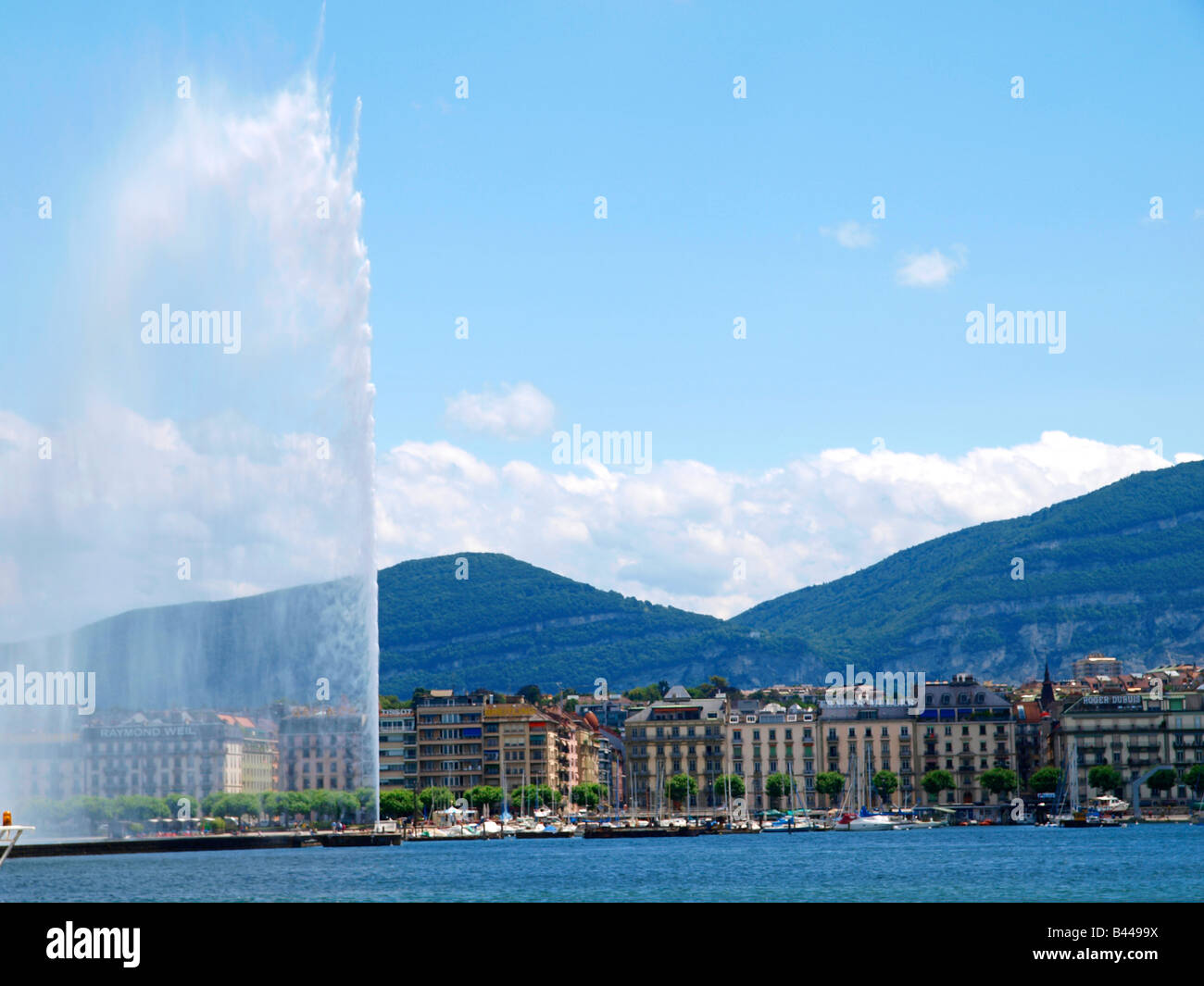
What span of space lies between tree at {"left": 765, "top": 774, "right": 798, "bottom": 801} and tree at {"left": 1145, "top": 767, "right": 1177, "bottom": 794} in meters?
31.1

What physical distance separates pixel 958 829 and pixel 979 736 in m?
22.8

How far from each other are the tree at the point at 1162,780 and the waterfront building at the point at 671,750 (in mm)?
38201

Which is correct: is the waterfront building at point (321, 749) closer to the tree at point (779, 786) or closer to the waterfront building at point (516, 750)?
the waterfront building at point (516, 750)

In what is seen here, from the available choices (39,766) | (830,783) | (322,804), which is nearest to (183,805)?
(322,804)

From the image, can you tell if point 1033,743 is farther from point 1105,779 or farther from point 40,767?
point 40,767

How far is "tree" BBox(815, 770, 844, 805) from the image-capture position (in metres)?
144

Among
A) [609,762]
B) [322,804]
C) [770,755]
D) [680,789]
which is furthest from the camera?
[609,762]

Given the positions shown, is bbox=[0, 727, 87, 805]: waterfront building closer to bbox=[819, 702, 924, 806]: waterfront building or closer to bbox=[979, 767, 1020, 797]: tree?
bbox=[819, 702, 924, 806]: waterfront building

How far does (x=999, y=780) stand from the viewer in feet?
464

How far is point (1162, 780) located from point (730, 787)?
3753cm

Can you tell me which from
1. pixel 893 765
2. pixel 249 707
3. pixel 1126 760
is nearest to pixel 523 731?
pixel 893 765

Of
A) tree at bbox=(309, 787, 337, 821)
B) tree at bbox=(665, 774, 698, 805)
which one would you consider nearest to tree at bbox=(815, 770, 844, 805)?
tree at bbox=(665, 774, 698, 805)

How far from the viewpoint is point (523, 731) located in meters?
152

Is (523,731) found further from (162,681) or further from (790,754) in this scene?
(162,681)
